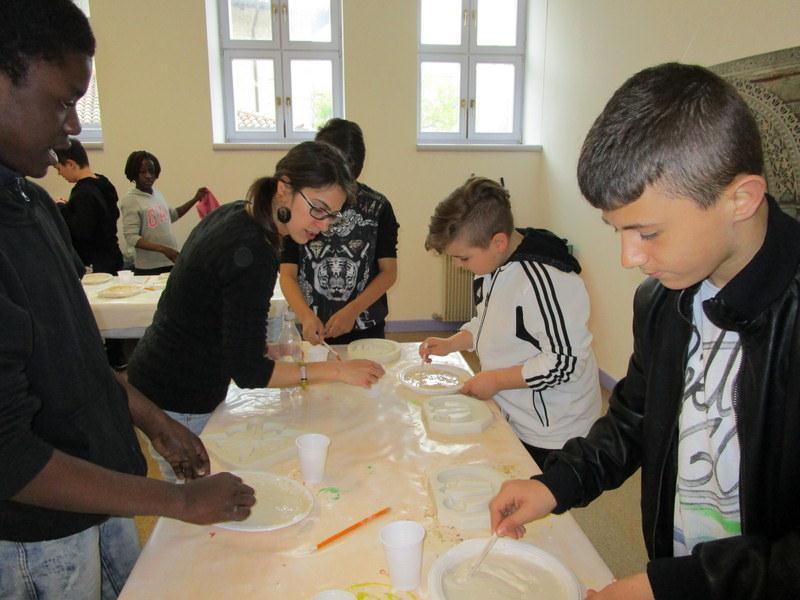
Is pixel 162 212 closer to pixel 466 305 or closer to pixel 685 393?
pixel 466 305

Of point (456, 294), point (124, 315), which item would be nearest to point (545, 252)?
point (124, 315)

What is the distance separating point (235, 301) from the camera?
152 centimetres

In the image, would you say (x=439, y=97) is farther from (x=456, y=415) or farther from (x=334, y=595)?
(x=334, y=595)

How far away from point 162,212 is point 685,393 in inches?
158

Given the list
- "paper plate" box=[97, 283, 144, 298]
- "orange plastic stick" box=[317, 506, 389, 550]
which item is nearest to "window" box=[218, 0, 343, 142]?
"paper plate" box=[97, 283, 144, 298]

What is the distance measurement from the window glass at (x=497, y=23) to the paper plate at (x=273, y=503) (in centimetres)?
487

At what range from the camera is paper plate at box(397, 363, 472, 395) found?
1.82 m

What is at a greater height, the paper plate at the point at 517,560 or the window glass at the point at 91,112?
the window glass at the point at 91,112

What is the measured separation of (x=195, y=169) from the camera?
492 centimetres

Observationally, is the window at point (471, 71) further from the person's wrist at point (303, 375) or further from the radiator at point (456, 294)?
the person's wrist at point (303, 375)

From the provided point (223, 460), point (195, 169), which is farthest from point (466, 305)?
point (223, 460)

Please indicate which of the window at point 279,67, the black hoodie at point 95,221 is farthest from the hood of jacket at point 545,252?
the window at point 279,67

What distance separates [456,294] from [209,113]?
2.64 m

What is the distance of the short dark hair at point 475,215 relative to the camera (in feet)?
5.64
